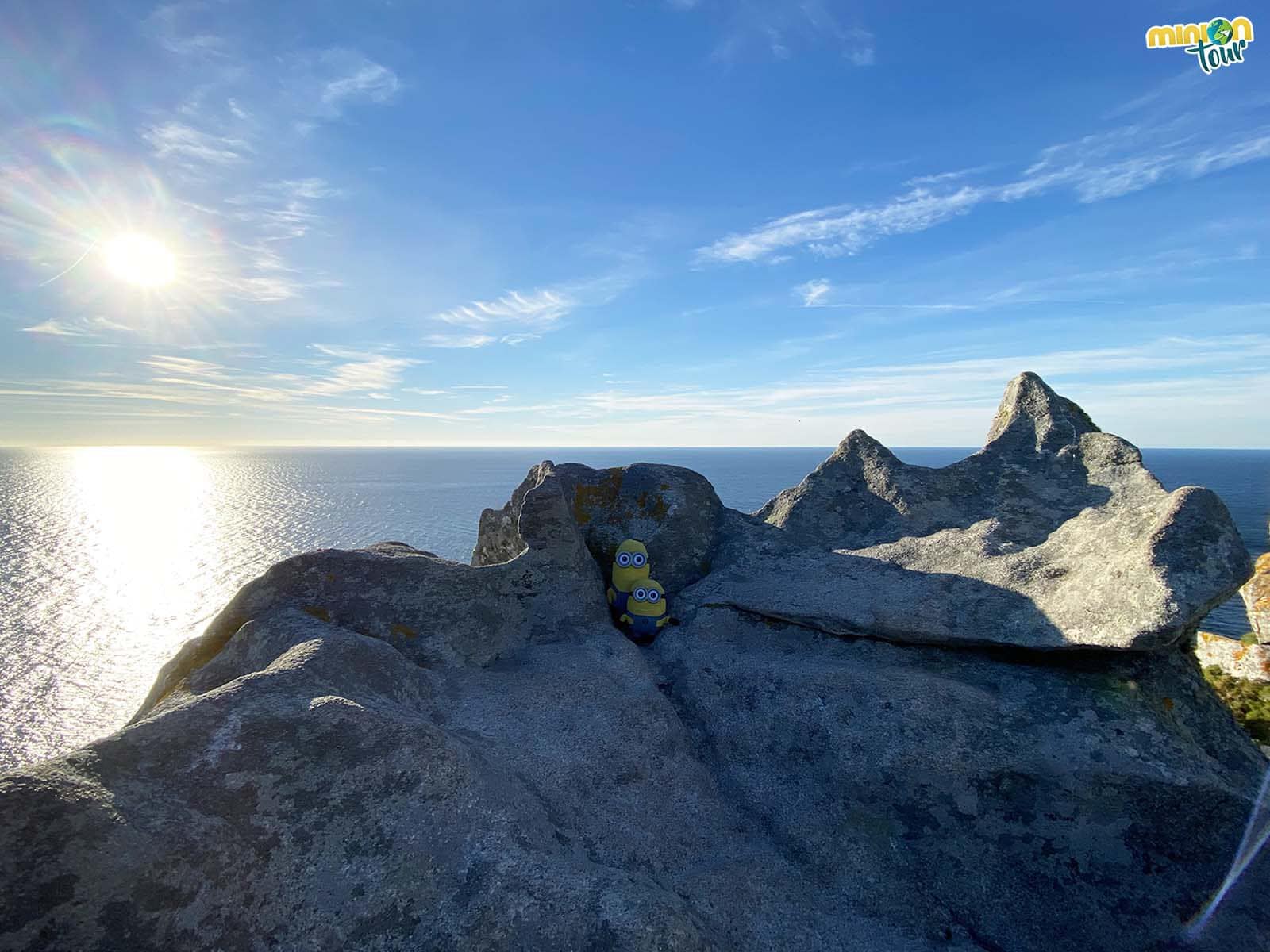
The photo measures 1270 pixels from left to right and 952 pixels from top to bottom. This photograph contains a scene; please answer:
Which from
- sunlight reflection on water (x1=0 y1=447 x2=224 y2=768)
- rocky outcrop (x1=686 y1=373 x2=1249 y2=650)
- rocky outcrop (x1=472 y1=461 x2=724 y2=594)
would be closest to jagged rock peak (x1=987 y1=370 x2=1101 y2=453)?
rocky outcrop (x1=686 y1=373 x2=1249 y2=650)

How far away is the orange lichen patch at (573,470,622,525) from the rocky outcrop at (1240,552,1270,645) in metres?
27.6

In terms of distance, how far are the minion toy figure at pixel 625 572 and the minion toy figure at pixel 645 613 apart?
0.56 meters

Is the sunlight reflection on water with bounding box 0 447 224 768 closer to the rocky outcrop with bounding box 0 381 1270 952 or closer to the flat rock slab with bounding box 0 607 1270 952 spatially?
the rocky outcrop with bounding box 0 381 1270 952

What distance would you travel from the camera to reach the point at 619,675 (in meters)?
9.77

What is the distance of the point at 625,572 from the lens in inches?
494

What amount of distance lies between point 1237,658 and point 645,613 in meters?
27.8

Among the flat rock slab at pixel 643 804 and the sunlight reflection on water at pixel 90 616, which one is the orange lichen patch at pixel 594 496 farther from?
the sunlight reflection on water at pixel 90 616

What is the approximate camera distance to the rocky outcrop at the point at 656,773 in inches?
196

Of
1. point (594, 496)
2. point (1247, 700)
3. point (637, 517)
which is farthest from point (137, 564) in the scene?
point (1247, 700)

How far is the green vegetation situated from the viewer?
50.6 feet

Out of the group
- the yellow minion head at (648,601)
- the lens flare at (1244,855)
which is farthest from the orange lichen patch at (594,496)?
the lens flare at (1244,855)

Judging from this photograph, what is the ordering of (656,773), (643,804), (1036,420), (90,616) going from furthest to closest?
1. (90,616)
2. (1036,420)
3. (656,773)
4. (643,804)

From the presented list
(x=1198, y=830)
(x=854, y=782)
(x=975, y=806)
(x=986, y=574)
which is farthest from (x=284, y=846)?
(x=986, y=574)

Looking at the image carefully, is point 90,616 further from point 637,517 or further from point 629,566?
point 629,566
